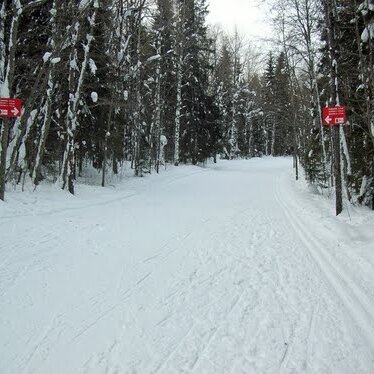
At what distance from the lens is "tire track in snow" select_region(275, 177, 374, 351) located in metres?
4.54

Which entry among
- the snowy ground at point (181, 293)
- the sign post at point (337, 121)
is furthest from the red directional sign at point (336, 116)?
the snowy ground at point (181, 293)

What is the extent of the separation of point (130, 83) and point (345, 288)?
58.6 feet

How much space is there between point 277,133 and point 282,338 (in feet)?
216

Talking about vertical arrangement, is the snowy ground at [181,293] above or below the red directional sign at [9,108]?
below

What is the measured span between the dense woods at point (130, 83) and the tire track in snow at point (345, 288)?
12.1 ft

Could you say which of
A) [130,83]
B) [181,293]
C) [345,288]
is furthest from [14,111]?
[130,83]

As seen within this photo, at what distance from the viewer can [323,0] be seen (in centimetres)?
1105

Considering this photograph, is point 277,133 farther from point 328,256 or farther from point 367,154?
point 328,256

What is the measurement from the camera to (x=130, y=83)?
826 inches

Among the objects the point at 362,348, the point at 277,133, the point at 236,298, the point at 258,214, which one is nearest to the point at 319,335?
the point at 362,348

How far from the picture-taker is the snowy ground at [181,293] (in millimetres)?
3723

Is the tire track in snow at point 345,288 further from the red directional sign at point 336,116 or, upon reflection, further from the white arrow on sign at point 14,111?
the white arrow on sign at point 14,111

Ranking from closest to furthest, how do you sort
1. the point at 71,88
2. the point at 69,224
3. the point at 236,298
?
the point at 236,298, the point at 69,224, the point at 71,88

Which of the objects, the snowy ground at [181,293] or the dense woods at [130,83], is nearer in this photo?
the snowy ground at [181,293]
